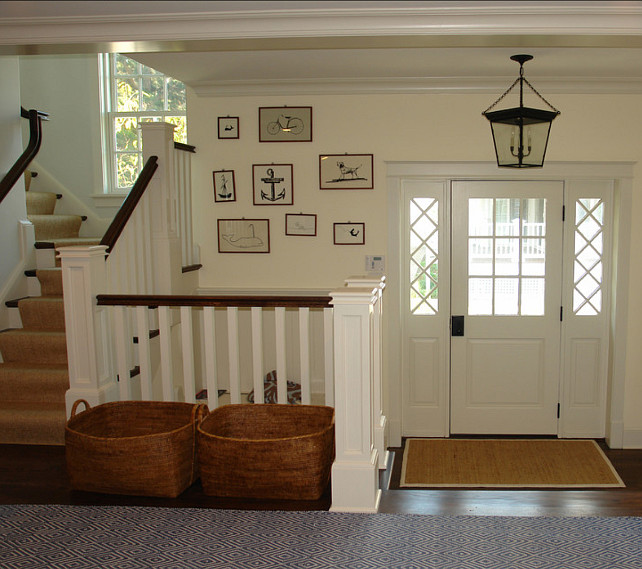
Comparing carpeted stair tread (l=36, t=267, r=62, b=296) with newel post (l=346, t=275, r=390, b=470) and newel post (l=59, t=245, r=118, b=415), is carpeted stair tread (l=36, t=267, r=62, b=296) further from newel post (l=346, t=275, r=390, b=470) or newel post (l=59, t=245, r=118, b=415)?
newel post (l=346, t=275, r=390, b=470)

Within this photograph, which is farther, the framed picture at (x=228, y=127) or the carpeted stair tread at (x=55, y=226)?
the carpeted stair tread at (x=55, y=226)

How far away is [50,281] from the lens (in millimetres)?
4816

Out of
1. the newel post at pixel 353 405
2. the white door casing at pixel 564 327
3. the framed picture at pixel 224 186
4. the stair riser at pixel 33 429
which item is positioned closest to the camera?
the newel post at pixel 353 405

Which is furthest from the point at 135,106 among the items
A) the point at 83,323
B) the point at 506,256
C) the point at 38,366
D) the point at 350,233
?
the point at 506,256

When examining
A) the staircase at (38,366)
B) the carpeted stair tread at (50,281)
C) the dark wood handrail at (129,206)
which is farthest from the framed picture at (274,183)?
the carpeted stair tread at (50,281)

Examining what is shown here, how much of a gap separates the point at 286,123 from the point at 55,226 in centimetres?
217

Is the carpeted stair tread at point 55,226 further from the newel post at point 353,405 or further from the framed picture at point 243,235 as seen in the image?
the newel post at point 353,405

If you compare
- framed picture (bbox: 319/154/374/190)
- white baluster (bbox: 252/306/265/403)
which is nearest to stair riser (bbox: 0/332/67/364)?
white baluster (bbox: 252/306/265/403)

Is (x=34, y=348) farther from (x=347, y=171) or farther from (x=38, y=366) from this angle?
Answer: (x=347, y=171)

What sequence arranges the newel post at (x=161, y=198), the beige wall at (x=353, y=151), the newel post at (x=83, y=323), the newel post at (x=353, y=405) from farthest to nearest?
the beige wall at (x=353, y=151), the newel post at (x=161, y=198), the newel post at (x=83, y=323), the newel post at (x=353, y=405)

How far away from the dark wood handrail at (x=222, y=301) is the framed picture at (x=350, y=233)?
2.08 metres

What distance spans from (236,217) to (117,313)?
212 cm

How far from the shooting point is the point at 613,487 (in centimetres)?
464

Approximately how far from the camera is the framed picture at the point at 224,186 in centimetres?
534
